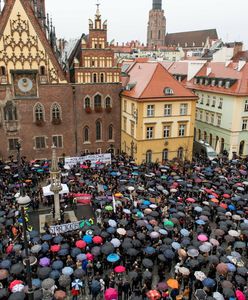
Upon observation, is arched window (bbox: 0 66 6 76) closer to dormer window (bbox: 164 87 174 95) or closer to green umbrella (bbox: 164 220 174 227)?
dormer window (bbox: 164 87 174 95)

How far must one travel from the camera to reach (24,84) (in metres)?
34.4

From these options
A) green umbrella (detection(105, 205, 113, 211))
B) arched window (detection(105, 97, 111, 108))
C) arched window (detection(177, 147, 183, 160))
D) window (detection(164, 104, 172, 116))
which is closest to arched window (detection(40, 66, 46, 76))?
arched window (detection(105, 97, 111, 108))

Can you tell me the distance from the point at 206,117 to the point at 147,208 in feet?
86.5

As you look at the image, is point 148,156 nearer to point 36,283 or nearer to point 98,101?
point 98,101

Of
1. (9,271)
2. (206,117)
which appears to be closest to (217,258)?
(9,271)

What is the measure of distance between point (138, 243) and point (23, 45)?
2632cm

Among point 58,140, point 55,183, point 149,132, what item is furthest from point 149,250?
point 58,140

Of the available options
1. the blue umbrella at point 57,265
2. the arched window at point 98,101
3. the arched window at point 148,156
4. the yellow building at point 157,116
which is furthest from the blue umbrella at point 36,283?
the arched window at point 98,101

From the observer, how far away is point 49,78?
35344mm

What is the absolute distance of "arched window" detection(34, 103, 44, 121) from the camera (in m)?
35.7

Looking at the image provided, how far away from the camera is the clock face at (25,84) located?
112 ft

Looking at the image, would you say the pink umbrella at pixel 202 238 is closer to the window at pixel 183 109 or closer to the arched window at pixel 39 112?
the window at pixel 183 109

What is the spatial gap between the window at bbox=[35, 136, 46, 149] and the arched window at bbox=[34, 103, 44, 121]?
236 cm

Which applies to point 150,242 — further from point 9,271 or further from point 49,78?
point 49,78
